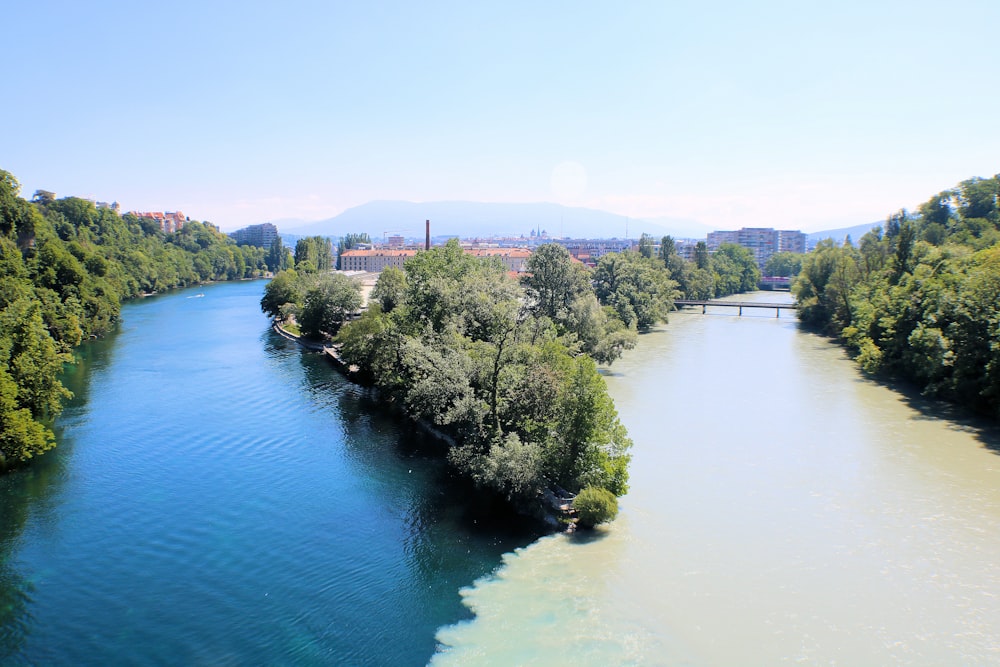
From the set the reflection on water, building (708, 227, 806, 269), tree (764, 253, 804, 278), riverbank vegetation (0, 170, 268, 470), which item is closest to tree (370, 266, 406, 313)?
the reflection on water

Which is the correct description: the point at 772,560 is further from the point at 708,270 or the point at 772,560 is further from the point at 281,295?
the point at 708,270

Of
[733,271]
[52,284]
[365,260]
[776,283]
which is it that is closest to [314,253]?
[365,260]

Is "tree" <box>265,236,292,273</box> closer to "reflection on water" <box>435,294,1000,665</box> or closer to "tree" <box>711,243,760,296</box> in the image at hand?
"tree" <box>711,243,760,296</box>

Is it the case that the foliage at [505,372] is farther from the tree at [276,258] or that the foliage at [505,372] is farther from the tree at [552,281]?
the tree at [276,258]

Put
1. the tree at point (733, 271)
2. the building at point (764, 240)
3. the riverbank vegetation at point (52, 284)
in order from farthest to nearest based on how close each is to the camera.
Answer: the building at point (764, 240)
the tree at point (733, 271)
the riverbank vegetation at point (52, 284)

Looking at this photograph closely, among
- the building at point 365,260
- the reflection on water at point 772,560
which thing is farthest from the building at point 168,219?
the reflection on water at point 772,560
